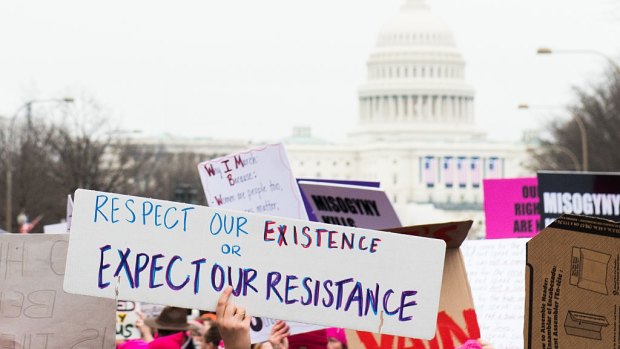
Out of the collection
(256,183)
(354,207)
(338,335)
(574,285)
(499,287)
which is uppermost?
(574,285)

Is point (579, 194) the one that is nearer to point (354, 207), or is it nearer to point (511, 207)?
point (511, 207)

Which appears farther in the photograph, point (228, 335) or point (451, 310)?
point (451, 310)

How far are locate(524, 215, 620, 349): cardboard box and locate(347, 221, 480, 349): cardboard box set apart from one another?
126cm

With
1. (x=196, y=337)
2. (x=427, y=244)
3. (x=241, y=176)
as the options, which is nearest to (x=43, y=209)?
(x=196, y=337)

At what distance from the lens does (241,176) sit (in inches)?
400

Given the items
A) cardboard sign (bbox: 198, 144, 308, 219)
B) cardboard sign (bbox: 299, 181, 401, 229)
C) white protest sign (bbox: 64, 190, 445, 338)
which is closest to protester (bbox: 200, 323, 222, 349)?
cardboard sign (bbox: 198, 144, 308, 219)

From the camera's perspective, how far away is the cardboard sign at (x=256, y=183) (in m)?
9.68

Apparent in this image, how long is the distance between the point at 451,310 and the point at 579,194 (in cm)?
406

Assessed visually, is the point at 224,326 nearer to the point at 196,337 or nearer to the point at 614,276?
the point at 614,276

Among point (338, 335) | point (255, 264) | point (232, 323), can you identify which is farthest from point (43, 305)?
point (338, 335)

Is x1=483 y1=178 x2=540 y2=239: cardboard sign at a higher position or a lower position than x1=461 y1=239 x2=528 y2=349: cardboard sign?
lower

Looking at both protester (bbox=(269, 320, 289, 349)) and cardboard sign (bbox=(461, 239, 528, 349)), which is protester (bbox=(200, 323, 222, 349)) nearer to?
protester (bbox=(269, 320, 289, 349))

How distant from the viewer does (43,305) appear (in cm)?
704

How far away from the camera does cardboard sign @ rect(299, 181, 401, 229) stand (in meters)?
9.98
